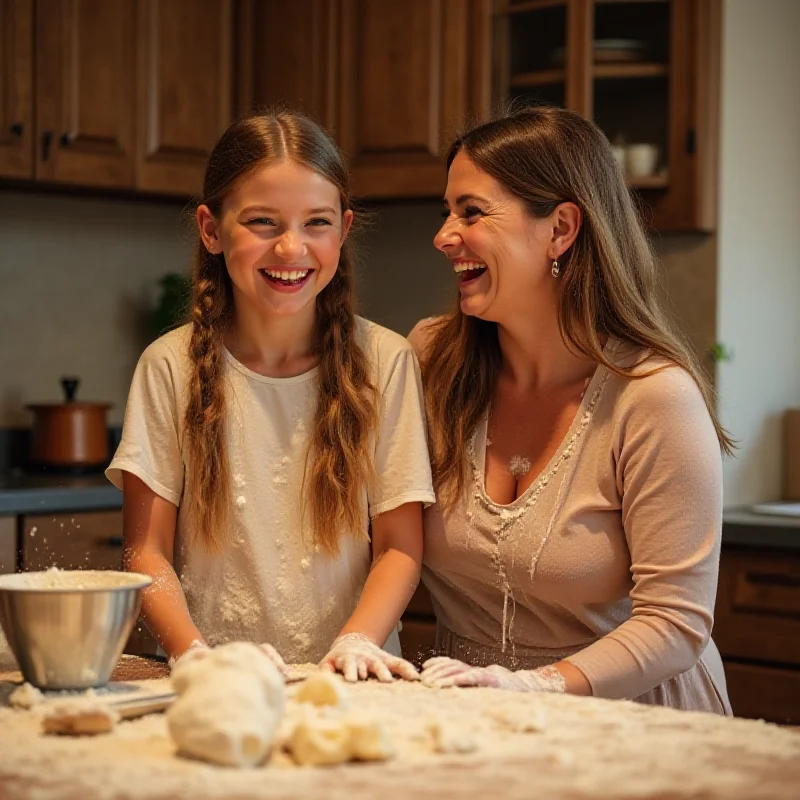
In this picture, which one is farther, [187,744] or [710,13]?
[710,13]

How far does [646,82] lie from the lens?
285 centimetres

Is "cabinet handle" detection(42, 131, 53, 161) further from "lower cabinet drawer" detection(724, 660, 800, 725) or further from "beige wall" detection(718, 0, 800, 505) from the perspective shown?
"lower cabinet drawer" detection(724, 660, 800, 725)

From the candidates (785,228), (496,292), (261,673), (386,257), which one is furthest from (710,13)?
(261,673)

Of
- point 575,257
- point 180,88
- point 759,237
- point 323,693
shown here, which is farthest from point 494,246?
point 180,88

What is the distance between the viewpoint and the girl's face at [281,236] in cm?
159

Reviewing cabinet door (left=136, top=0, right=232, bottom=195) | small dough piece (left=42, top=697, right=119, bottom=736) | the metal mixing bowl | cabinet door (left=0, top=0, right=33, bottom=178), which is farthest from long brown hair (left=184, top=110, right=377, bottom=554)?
cabinet door (left=136, top=0, right=232, bottom=195)

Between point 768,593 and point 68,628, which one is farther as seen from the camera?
point 768,593

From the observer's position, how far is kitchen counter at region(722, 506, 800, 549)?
7.92 ft

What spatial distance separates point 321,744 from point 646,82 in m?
2.24

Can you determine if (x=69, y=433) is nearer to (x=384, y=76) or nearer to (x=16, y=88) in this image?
(x=16, y=88)

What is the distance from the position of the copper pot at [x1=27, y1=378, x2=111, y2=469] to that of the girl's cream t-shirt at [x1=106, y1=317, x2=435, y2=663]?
4.95 ft

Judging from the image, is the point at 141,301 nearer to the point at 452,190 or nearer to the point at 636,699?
the point at 452,190

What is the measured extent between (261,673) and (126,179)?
2.32 metres

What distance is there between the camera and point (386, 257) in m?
3.53
